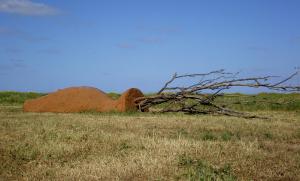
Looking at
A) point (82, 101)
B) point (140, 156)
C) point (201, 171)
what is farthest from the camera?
point (82, 101)

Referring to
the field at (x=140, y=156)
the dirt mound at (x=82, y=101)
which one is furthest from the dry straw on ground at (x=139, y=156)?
the dirt mound at (x=82, y=101)

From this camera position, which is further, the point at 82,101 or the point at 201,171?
the point at 82,101

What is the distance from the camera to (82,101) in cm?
1847

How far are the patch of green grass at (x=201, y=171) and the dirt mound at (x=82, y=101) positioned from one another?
35.1ft

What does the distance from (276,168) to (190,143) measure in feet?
6.67

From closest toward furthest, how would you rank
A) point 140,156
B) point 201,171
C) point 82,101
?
point 201,171 < point 140,156 < point 82,101

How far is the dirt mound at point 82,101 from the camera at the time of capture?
57.6 feet

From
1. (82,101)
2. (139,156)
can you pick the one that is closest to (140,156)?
(139,156)

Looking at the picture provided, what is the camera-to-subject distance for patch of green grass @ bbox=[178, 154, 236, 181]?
19.1ft

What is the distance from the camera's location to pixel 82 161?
23.6ft

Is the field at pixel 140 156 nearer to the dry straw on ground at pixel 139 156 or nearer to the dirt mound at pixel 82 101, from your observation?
the dry straw on ground at pixel 139 156

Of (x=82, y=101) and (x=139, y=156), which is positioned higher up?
(x=82, y=101)

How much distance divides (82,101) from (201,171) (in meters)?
12.9

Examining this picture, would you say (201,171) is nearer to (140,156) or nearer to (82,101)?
(140,156)
